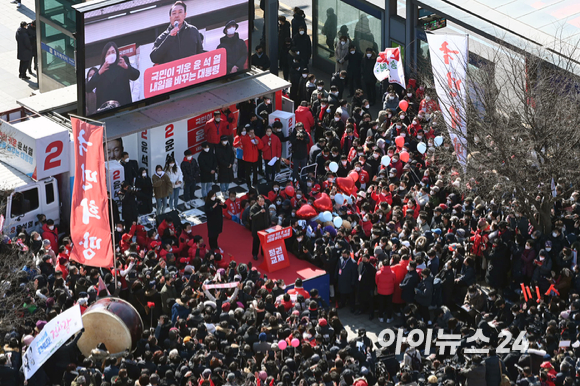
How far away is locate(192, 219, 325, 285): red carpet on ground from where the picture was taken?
2181 centimetres

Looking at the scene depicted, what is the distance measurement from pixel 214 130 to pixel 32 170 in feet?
17.0

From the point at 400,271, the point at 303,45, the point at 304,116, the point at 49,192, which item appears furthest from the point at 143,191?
the point at 303,45

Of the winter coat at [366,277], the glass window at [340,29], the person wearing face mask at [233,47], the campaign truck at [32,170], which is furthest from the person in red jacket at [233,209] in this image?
the glass window at [340,29]

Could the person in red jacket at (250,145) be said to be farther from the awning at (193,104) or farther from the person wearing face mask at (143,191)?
the person wearing face mask at (143,191)

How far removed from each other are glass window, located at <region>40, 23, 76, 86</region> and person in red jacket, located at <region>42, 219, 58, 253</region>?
5679 mm

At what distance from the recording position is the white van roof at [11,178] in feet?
71.7

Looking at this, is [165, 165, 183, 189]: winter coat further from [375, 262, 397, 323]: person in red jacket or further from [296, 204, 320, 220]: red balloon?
[375, 262, 397, 323]: person in red jacket

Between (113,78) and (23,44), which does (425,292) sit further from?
(23,44)

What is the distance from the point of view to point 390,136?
25391 millimetres

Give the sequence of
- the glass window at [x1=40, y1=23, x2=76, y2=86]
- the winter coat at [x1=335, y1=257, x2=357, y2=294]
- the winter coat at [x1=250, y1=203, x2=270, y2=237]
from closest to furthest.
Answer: the winter coat at [x1=335, y1=257, x2=357, y2=294], the winter coat at [x1=250, y1=203, x2=270, y2=237], the glass window at [x1=40, y1=23, x2=76, y2=86]

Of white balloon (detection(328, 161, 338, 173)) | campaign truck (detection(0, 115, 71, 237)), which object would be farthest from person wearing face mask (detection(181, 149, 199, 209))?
white balloon (detection(328, 161, 338, 173))

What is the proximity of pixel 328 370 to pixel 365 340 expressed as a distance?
1338 mm

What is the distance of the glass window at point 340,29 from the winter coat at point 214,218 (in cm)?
944

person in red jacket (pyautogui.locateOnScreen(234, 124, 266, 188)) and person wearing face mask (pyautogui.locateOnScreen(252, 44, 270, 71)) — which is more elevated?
person wearing face mask (pyautogui.locateOnScreen(252, 44, 270, 71))
